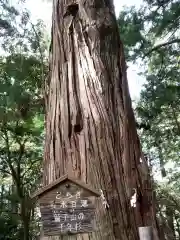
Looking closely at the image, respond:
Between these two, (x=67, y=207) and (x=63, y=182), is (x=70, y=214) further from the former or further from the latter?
(x=63, y=182)

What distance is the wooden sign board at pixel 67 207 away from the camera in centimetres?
189

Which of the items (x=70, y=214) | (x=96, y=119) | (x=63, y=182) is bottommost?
(x=70, y=214)

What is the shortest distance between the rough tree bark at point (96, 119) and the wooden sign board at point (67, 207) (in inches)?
3.5

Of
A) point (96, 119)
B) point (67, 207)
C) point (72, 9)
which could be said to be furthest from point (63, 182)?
point (72, 9)

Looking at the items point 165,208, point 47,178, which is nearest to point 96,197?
point 47,178

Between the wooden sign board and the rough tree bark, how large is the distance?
89 millimetres

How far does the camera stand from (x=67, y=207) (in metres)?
1.89

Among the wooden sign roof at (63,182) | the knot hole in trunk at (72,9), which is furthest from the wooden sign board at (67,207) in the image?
the knot hole in trunk at (72,9)

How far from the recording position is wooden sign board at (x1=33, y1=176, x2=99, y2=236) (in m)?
1.89

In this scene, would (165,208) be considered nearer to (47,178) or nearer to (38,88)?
(38,88)

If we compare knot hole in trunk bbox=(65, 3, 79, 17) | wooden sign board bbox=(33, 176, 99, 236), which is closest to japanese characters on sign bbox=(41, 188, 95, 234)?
wooden sign board bbox=(33, 176, 99, 236)

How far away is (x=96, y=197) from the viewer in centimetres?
196

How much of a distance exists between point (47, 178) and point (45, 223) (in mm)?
449

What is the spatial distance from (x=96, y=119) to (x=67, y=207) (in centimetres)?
69
